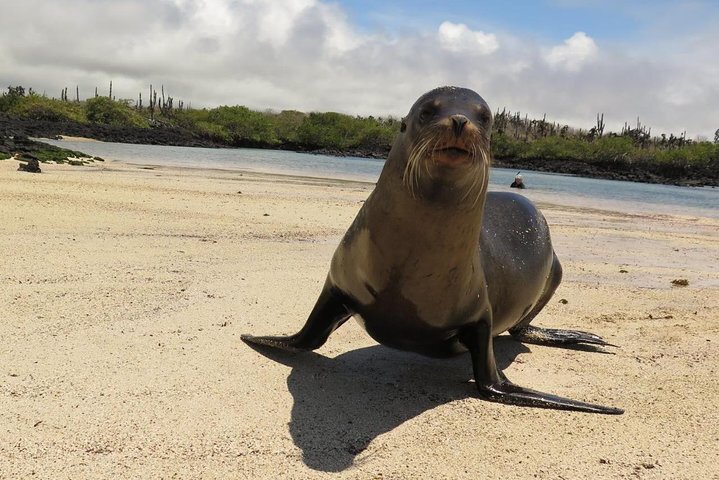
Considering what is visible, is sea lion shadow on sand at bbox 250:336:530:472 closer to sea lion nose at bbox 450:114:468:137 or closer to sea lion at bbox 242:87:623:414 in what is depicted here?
sea lion at bbox 242:87:623:414

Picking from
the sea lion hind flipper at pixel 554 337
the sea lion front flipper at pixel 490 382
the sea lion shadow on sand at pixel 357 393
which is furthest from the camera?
the sea lion hind flipper at pixel 554 337

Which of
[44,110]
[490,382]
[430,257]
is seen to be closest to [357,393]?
[490,382]

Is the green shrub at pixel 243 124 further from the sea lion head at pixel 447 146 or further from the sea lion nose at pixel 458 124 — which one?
the sea lion nose at pixel 458 124

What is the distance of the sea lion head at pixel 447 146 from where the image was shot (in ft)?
8.55

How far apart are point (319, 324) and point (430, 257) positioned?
918 millimetres

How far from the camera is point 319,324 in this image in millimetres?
3674

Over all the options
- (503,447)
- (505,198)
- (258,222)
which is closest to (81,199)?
(258,222)

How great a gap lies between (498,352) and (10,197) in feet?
24.0

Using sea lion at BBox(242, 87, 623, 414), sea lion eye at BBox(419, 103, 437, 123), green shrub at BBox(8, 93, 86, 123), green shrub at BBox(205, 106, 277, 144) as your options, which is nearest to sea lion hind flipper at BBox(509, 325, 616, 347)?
sea lion at BBox(242, 87, 623, 414)

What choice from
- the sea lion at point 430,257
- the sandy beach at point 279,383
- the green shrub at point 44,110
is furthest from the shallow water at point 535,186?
the green shrub at point 44,110

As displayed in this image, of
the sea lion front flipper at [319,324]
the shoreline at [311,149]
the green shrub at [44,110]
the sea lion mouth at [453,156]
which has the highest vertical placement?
the green shrub at [44,110]

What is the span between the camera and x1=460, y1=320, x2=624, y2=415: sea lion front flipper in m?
3.26

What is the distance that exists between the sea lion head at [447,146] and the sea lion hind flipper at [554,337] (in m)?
1.93

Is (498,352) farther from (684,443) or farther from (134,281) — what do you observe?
(134,281)
